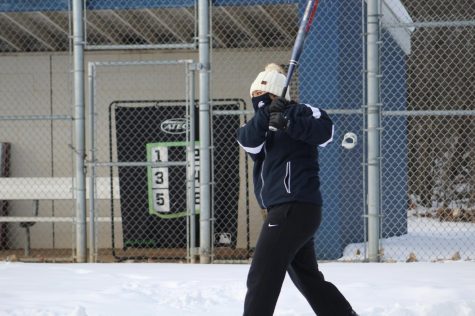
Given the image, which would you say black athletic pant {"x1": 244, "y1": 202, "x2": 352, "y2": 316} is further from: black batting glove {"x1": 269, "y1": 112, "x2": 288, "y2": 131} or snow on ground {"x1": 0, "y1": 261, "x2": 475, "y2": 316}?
snow on ground {"x1": 0, "y1": 261, "x2": 475, "y2": 316}

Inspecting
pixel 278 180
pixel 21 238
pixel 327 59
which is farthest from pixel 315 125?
pixel 21 238

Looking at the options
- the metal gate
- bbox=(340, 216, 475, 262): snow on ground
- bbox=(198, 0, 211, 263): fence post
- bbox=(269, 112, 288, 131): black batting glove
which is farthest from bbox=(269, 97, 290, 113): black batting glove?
the metal gate

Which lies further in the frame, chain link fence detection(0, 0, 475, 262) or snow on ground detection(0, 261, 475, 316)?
chain link fence detection(0, 0, 475, 262)

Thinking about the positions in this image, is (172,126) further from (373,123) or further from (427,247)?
(427,247)

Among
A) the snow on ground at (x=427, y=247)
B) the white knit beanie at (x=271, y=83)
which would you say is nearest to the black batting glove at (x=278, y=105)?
the white knit beanie at (x=271, y=83)

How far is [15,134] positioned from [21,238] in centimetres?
155

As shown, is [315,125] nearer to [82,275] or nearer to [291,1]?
[82,275]

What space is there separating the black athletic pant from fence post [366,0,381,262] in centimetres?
417

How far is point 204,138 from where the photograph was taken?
966 cm

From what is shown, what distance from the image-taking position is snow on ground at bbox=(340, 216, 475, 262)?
993 cm

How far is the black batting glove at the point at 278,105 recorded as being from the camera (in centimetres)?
494

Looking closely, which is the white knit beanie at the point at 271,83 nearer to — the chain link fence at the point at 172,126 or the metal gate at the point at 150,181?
the chain link fence at the point at 172,126

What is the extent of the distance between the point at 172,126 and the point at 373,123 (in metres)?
3.33

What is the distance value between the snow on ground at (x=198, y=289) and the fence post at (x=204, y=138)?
477mm
